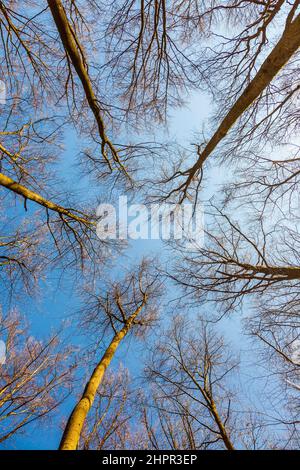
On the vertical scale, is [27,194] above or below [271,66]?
below

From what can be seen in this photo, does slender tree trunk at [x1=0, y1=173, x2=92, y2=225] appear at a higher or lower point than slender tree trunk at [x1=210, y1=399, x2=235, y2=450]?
higher

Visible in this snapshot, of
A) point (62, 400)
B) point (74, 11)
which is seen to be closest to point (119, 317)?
point (62, 400)

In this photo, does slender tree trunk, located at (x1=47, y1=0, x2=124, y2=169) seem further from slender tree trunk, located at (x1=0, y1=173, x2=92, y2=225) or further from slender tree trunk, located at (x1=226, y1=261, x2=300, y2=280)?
slender tree trunk, located at (x1=226, y1=261, x2=300, y2=280)

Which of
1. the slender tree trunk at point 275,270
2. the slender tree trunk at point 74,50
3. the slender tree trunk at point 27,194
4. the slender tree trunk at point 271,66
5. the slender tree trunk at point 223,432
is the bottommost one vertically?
Answer: the slender tree trunk at point 223,432

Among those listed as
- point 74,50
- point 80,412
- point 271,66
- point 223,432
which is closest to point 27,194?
point 74,50

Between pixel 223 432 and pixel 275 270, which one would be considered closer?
pixel 275 270

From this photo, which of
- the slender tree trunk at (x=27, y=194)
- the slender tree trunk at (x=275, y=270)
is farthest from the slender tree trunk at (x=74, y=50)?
the slender tree trunk at (x=275, y=270)

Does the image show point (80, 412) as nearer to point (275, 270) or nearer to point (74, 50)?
point (275, 270)

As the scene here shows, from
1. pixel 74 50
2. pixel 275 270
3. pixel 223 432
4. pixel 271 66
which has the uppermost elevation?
pixel 74 50

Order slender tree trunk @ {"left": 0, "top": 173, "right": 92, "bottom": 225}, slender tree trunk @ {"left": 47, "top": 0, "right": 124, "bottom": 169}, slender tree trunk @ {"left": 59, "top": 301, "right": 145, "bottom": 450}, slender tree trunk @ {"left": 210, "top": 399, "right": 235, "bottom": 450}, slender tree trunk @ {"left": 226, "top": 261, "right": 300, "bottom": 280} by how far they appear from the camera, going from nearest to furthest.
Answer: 1. slender tree trunk @ {"left": 59, "top": 301, "right": 145, "bottom": 450}
2. slender tree trunk @ {"left": 47, "top": 0, "right": 124, "bottom": 169}
3. slender tree trunk @ {"left": 0, "top": 173, "right": 92, "bottom": 225}
4. slender tree trunk @ {"left": 226, "top": 261, "right": 300, "bottom": 280}
5. slender tree trunk @ {"left": 210, "top": 399, "right": 235, "bottom": 450}

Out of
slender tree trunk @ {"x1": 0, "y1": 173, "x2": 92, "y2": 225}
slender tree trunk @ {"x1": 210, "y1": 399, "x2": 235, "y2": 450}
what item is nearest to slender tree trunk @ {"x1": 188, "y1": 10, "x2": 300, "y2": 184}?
slender tree trunk @ {"x1": 0, "y1": 173, "x2": 92, "y2": 225}

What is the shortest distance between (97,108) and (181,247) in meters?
2.74

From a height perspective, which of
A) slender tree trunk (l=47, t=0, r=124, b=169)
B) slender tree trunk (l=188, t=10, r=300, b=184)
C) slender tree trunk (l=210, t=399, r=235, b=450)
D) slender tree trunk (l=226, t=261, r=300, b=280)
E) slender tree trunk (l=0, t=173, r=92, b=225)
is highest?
slender tree trunk (l=47, t=0, r=124, b=169)

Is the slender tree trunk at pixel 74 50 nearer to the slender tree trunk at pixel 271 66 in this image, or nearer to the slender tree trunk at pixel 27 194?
the slender tree trunk at pixel 27 194
